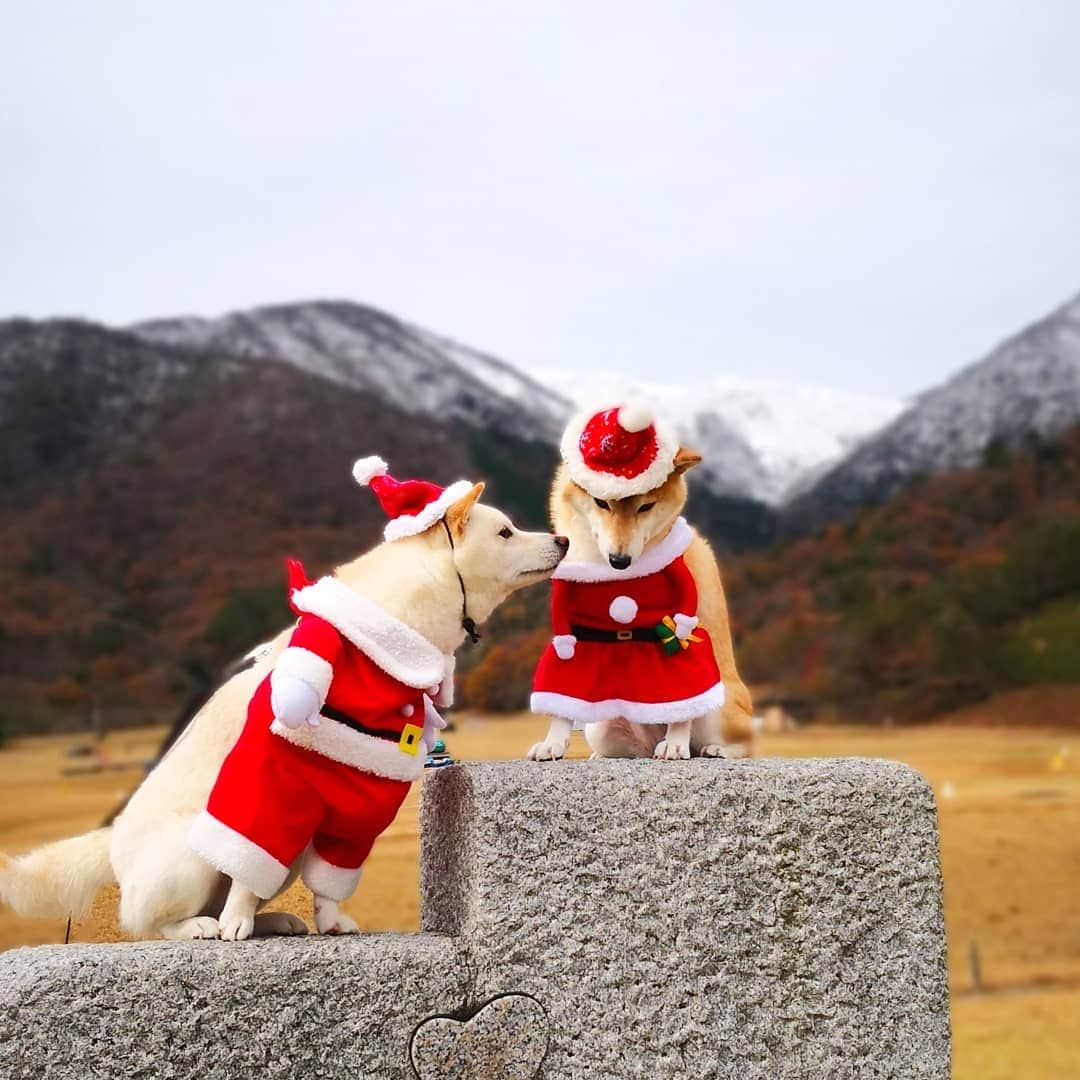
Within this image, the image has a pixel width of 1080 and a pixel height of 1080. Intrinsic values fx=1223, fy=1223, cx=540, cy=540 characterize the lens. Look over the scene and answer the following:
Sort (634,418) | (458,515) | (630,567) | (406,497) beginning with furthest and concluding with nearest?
(630,567) → (634,418) → (406,497) → (458,515)

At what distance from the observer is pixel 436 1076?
2.40m

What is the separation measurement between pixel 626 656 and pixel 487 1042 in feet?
3.07

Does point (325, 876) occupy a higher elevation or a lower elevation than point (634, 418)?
lower

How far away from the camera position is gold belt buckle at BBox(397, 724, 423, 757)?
98.4 inches

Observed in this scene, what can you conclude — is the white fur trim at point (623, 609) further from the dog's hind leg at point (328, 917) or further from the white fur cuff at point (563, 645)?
the dog's hind leg at point (328, 917)

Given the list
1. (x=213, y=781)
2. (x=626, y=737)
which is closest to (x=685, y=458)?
(x=626, y=737)

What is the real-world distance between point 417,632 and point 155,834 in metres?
0.68

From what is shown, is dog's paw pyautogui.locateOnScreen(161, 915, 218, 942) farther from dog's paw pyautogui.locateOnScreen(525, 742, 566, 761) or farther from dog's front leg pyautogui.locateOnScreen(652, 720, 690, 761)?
dog's front leg pyautogui.locateOnScreen(652, 720, 690, 761)

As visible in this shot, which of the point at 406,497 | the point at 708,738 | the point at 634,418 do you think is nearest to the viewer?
the point at 406,497

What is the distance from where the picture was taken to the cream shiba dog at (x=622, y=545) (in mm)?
2797

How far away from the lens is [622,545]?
2799mm

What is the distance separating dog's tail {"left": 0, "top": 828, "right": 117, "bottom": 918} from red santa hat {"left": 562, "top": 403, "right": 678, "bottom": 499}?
1.33 m

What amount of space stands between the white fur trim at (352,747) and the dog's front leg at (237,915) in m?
0.31

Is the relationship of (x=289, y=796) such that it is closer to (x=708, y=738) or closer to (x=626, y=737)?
(x=626, y=737)
